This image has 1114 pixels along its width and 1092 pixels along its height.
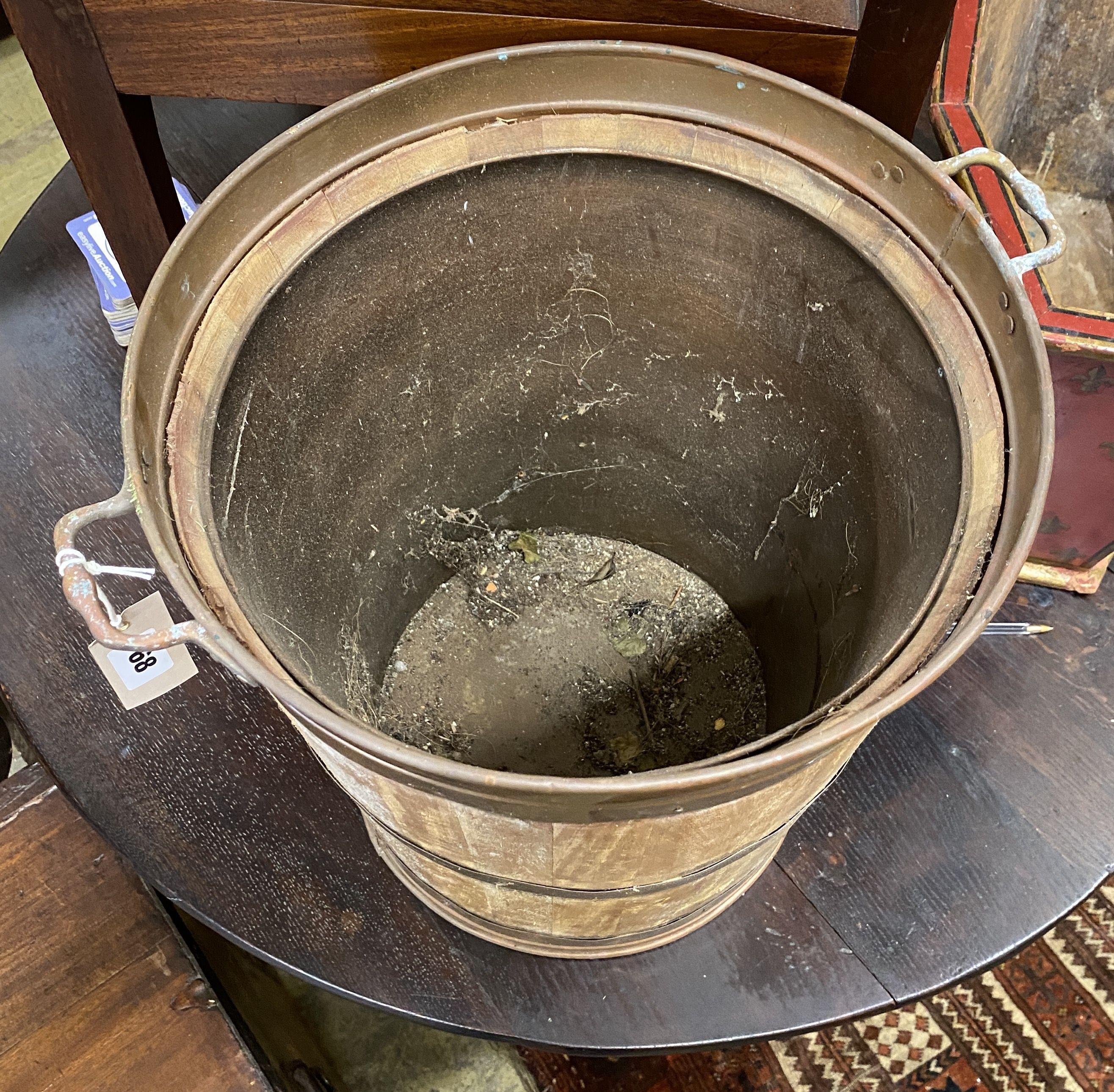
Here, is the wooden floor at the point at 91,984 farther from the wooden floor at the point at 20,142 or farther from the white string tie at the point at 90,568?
the wooden floor at the point at 20,142

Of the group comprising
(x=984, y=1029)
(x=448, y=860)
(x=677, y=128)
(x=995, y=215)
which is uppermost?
(x=677, y=128)

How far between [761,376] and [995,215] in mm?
249

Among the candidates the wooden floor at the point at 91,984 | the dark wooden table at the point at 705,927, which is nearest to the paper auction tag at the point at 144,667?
the dark wooden table at the point at 705,927

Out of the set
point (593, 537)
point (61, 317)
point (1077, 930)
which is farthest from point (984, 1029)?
point (61, 317)

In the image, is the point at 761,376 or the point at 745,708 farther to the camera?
the point at 745,708

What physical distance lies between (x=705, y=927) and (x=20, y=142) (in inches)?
78.5

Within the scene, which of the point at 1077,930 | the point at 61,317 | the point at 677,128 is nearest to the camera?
the point at 677,128

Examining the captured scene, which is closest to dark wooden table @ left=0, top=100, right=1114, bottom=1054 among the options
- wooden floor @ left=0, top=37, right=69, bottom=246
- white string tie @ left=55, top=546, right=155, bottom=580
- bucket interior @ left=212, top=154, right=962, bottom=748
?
bucket interior @ left=212, top=154, right=962, bottom=748

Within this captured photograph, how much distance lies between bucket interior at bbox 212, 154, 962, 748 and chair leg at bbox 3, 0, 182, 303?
10.6 inches

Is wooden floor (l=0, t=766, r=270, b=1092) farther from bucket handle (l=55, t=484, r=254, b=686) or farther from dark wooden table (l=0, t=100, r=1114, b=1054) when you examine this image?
bucket handle (l=55, t=484, r=254, b=686)

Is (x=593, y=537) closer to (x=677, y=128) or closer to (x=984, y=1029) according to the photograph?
(x=677, y=128)

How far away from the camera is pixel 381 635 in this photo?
104 centimetres

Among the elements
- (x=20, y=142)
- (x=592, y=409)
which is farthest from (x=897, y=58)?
(x=20, y=142)

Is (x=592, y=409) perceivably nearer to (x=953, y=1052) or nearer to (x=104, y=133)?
(x=104, y=133)
